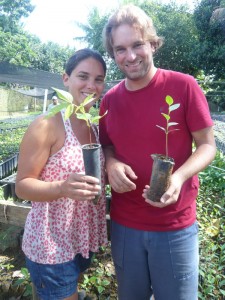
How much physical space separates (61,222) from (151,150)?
1.96 ft

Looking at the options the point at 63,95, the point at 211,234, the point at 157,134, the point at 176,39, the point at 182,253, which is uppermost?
the point at 176,39

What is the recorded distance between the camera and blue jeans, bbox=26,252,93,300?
155 centimetres

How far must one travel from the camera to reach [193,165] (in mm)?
1451

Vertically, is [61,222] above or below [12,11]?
below

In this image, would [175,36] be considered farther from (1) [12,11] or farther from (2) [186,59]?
(1) [12,11]

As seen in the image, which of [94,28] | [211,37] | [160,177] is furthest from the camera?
[94,28]

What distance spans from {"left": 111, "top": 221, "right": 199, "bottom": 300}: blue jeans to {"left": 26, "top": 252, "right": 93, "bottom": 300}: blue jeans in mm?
293

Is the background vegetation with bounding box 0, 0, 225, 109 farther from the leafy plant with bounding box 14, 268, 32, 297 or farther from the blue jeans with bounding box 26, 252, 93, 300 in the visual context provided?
the blue jeans with bounding box 26, 252, 93, 300

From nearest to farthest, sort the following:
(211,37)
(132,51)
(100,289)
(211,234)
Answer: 1. (132,51)
2. (100,289)
3. (211,234)
4. (211,37)

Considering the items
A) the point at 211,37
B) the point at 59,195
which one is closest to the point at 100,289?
the point at 59,195

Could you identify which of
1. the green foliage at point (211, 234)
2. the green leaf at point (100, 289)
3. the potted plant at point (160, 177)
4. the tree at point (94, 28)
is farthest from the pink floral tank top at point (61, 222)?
the tree at point (94, 28)

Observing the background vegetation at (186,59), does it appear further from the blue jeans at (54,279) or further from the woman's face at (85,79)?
the woman's face at (85,79)

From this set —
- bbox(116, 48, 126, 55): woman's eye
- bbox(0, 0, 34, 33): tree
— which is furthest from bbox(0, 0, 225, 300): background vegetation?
bbox(116, 48, 126, 55): woman's eye

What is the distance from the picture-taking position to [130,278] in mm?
1688
